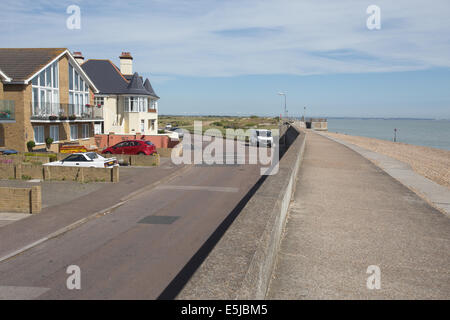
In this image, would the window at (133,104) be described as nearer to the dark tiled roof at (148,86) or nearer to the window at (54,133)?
the dark tiled roof at (148,86)

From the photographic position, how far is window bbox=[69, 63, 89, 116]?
33.4 metres

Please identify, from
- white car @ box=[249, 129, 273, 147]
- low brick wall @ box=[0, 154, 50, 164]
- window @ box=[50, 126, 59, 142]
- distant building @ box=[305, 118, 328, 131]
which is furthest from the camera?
distant building @ box=[305, 118, 328, 131]

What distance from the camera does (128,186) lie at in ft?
62.3

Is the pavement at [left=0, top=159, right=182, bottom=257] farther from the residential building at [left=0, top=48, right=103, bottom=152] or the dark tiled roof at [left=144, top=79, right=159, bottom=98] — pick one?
the dark tiled roof at [left=144, top=79, right=159, bottom=98]

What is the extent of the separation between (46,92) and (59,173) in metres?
12.8

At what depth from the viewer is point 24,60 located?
2988 cm

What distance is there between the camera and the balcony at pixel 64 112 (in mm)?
28467

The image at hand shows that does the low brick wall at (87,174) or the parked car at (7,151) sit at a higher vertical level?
the parked car at (7,151)

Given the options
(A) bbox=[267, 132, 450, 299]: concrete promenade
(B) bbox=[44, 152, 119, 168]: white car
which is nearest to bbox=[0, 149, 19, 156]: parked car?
(B) bbox=[44, 152, 119, 168]: white car

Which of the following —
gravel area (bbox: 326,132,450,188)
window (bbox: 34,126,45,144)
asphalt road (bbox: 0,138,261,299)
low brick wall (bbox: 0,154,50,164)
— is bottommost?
asphalt road (bbox: 0,138,261,299)

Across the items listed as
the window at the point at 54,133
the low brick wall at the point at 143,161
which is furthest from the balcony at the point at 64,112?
the low brick wall at the point at 143,161

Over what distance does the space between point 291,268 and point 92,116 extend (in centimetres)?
3224

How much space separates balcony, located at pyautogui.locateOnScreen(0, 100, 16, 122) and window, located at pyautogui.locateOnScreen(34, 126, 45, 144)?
2.65 metres

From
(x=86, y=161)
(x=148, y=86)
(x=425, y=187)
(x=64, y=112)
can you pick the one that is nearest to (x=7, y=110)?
(x=64, y=112)
